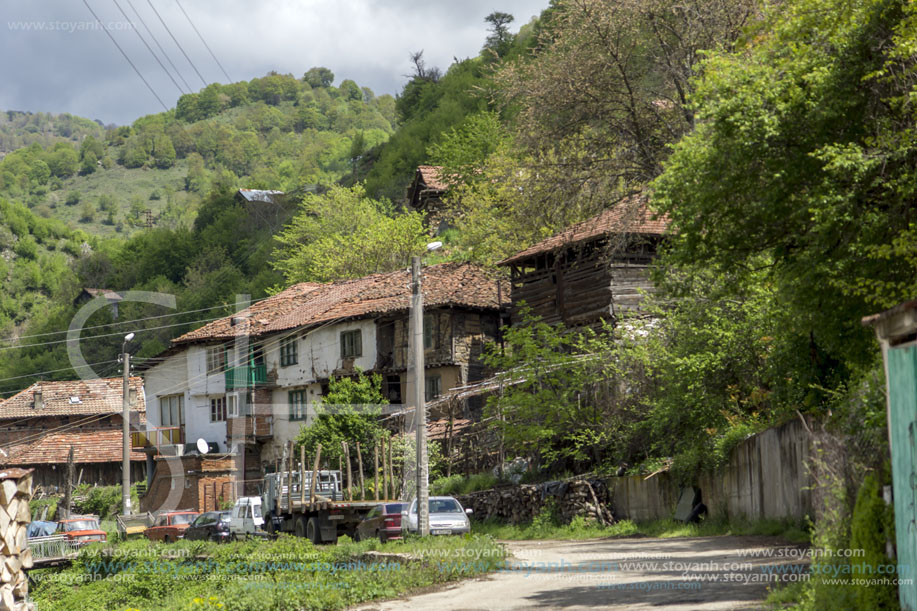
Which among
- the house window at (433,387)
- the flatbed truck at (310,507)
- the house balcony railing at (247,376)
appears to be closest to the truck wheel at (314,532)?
the flatbed truck at (310,507)

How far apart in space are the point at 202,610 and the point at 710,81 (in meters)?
12.3

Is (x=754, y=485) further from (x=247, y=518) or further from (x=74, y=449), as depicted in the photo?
(x=74, y=449)

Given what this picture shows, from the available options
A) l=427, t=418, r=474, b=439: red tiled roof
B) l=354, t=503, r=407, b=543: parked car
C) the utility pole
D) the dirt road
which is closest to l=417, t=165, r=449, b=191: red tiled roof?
l=427, t=418, r=474, b=439: red tiled roof

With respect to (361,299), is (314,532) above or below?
below

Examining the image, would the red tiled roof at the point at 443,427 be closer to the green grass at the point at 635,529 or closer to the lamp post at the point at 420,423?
the green grass at the point at 635,529

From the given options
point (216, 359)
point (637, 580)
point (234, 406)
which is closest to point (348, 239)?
point (216, 359)

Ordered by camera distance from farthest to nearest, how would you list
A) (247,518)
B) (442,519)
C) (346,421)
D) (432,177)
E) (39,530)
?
1. (432,177)
2. (346,421)
3. (39,530)
4. (247,518)
5. (442,519)

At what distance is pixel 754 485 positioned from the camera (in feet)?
70.6

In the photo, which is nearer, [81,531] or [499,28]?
[81,531]

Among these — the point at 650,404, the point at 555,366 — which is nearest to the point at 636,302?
the point at 555,366

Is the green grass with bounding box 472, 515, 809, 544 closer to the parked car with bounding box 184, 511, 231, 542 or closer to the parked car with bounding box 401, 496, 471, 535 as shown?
the parked car with bounding box 401, 496, 471, 535

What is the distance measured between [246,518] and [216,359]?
23708mm

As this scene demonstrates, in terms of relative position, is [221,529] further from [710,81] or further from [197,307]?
[197,307]

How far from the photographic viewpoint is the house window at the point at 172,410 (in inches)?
2301
